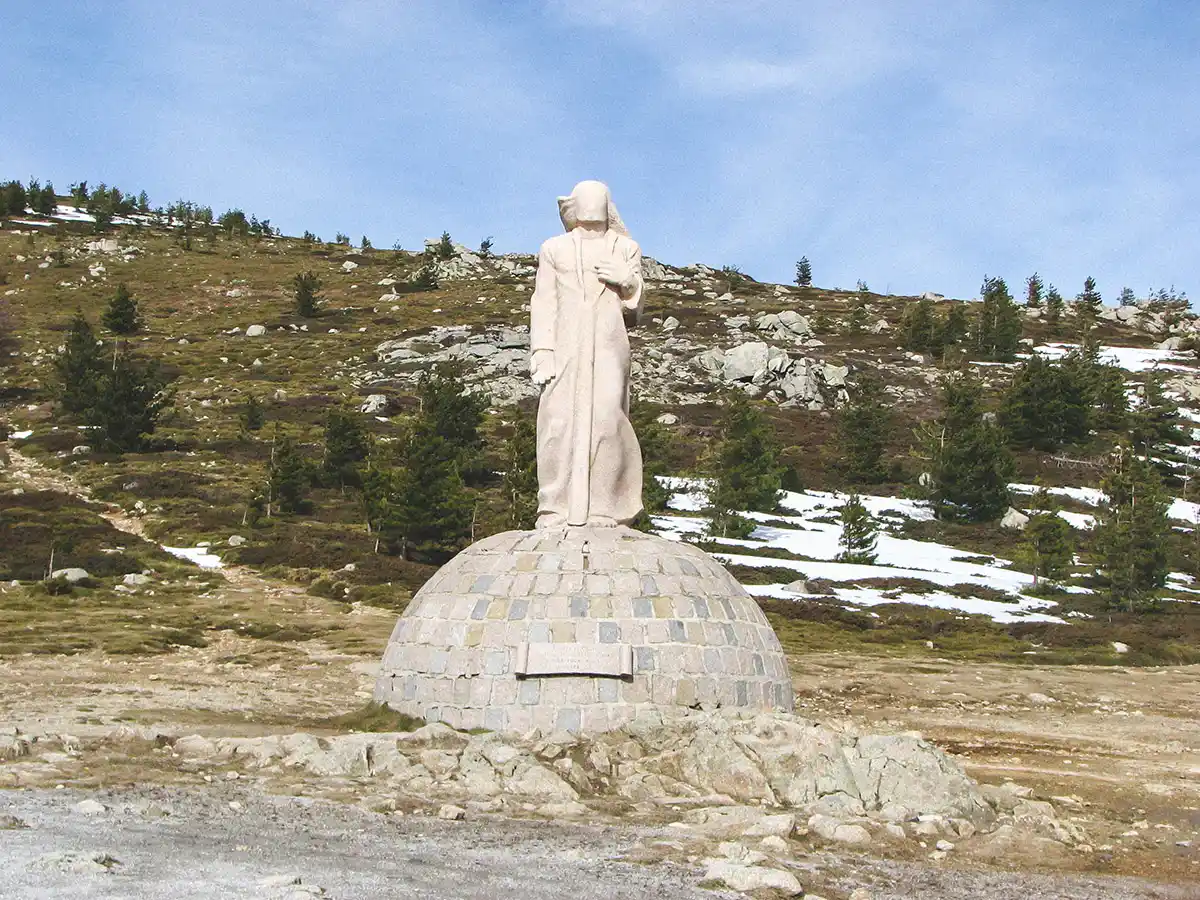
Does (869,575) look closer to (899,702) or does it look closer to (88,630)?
(899,702)

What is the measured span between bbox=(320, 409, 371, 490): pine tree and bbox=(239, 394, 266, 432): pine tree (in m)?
6.67

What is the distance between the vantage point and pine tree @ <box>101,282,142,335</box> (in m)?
92.7

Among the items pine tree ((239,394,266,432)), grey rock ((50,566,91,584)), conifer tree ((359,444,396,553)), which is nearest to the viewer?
grey rock ((50,566,91,584))

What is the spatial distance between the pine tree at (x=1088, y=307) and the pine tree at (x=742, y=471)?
58948mm

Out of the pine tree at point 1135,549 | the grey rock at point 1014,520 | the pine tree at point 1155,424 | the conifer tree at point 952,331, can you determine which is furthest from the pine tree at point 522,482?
the conifer tree at point 952,331

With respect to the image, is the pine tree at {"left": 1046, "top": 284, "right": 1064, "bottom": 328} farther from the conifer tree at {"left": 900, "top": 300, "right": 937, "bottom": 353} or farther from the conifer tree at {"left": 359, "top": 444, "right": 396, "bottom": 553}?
the conifer tree at {"left": 359, "top": 444, "right": 396, "bottom": 553}

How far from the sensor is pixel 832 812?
11.7 meters

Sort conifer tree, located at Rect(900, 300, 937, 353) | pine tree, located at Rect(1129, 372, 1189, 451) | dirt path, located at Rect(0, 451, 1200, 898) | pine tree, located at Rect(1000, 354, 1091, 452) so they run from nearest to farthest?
1. dirt path, located at Rect(0, 451, 1200, 898)
2. pine tree, located at Rect(1129, 372, 1189, 451)
3. pine tree, located at Rect(1000, 354, 1091, 452)
4. conifer tree, located at Rect(900, 300, 937, 353)

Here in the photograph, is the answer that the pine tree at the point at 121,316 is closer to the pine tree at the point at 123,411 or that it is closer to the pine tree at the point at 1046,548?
the pine tree at the point at 123,411

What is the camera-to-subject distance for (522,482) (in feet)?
156

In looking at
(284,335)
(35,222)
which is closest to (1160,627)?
(284,335)

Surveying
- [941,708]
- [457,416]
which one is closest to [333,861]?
[941,708]

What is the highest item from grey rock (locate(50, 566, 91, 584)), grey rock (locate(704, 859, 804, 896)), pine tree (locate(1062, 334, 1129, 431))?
pine tree (locate(1062, 334, 1129, 431))

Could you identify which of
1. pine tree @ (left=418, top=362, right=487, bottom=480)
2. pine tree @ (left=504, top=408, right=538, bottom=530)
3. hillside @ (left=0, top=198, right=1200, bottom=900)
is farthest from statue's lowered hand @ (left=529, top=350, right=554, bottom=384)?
pine tree @ (left=418, top=362, right=487, bottom=480)
